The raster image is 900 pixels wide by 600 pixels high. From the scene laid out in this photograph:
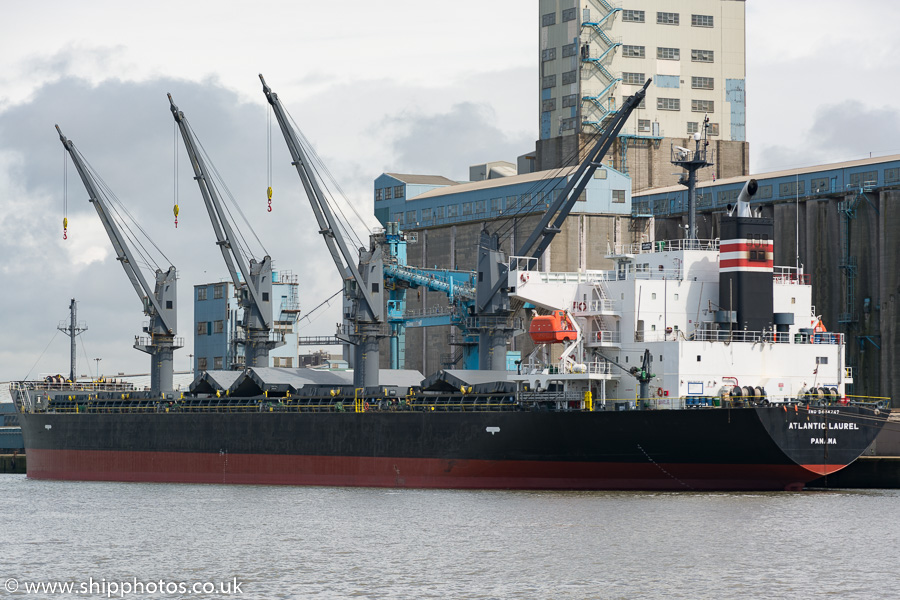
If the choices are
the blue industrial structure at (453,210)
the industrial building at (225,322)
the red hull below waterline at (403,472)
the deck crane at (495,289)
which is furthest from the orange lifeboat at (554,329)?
the industrial building at (225,322)

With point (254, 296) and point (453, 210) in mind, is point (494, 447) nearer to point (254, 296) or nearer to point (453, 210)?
point (254, 296)

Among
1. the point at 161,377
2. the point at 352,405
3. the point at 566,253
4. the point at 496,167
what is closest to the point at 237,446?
the point at 352,405

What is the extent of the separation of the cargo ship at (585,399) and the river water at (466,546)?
1552 mm

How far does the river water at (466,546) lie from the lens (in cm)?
2511

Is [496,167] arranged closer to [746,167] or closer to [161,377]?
[746,167]

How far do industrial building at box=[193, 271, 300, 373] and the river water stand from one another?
131ft

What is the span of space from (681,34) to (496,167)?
14.8 m

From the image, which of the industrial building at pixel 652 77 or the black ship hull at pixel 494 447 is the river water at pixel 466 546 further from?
the industrial building at pixel 652 77

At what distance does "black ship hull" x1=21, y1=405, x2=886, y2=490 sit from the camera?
38.6 metres

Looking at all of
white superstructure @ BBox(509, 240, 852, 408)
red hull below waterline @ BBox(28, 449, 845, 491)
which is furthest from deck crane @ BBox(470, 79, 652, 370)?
red hull below waterline @ BBox(28, 449, 845, 491)

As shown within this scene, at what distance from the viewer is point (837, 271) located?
204 feet

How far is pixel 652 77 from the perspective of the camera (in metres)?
81.8

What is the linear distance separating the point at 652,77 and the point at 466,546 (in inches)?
2229

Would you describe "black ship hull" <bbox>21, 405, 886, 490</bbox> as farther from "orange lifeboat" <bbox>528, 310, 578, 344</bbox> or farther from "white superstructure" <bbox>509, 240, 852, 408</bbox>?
"orange lifeboat" <bbox>528, 310, 578, 344</bbox>
